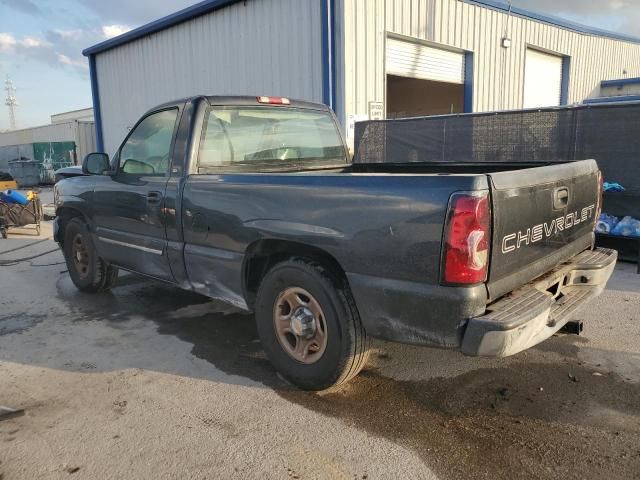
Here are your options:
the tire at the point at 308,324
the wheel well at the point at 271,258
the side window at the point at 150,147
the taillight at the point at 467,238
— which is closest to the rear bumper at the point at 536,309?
the taillight at the point at 467,238

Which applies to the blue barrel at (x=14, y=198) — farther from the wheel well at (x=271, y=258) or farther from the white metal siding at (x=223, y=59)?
the wheel well at (x=271, y=258)

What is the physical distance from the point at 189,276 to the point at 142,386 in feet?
3.01

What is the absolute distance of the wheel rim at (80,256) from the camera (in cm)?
558

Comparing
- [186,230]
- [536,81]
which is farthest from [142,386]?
[536,81]

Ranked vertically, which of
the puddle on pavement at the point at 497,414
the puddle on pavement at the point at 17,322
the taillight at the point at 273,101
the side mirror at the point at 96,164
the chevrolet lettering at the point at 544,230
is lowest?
the puddle on pavement at the point at 497,414

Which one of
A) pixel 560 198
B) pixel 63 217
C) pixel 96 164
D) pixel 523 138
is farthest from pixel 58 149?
pixel 560 198

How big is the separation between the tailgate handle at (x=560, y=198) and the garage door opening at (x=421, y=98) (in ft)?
49.7

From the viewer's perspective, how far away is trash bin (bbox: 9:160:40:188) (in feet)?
76.8

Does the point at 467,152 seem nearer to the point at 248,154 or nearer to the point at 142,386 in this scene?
the point at 248,154

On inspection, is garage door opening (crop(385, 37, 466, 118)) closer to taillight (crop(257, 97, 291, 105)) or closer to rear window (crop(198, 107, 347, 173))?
rear window (crop(198, 107, 347, 173))

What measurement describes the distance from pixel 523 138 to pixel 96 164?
6.17m

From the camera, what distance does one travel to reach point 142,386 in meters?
3.47

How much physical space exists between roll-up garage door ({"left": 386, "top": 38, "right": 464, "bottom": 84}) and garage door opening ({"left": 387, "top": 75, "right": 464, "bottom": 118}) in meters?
3.89

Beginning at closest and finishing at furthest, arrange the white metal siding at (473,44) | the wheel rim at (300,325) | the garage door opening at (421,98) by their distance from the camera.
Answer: the wheel rim at (300,325)
the white metal siding at (473,44)
the garage door opening at (421,98)
